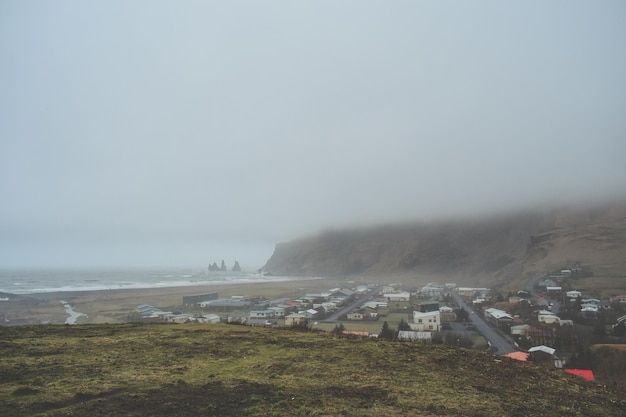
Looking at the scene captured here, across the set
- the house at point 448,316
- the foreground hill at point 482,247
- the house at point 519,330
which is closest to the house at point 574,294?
the foreground hill at point 482,247

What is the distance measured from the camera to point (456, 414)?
244 inches

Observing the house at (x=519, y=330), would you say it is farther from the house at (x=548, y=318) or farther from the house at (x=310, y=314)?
the house at (x=310, y=314)

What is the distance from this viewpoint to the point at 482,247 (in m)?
140

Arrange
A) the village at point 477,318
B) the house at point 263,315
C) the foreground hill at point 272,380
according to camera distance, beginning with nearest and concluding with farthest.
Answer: the foreground hill at point 272,380 < the village at point 477,318 < the house at point 263,315

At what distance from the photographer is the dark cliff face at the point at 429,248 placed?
12888 cm

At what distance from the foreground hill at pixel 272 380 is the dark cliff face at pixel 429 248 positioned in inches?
4184

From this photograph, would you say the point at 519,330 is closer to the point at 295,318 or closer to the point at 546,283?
the point at 295,318

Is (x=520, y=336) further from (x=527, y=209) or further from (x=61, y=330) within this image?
(x=527, y=209)

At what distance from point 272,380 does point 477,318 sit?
49.0 m

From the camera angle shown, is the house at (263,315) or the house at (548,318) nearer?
the house at (548,318)

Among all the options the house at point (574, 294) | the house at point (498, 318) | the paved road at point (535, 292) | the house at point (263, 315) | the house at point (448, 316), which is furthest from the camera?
the house at point (574, 294)

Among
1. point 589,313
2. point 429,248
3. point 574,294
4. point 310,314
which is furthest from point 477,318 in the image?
point 429,248

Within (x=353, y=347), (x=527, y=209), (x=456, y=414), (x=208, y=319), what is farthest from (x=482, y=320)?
(x=527, y=209)

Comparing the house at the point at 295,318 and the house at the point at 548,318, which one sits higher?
the house at the point at 295,318
